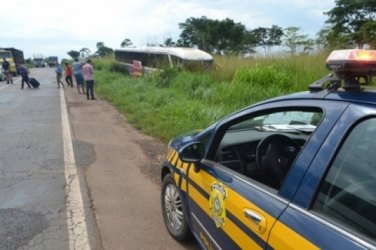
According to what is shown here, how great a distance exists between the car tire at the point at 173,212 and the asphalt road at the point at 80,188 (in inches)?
4.3

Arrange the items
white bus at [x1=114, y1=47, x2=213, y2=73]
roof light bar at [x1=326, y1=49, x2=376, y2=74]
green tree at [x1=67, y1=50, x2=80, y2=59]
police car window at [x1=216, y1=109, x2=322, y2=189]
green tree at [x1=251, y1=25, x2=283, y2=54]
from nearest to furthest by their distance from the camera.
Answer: roof light bar at [x1=326, y1=49, x2=376, y2=74], police car window at [x1=216, y1=109, x2=322, y2=189], white bus at [x1=114, y1=47, x2=213, y2=73], green tree at [x1=251, y1=25, x2=283, y2=54], green tree at [x1=67, y1=50, x2=80, y2=59]

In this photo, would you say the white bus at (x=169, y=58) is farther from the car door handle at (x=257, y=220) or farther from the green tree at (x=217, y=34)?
the green tree at (x=217, y=34)

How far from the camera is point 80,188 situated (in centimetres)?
539

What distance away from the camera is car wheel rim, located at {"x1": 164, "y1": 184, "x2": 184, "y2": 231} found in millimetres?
3738

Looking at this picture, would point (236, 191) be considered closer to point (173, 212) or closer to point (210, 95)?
point (173, 212)

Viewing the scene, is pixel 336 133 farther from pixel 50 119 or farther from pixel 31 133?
pixel 50 119

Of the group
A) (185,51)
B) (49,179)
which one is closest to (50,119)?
(49,179)

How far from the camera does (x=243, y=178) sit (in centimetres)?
252

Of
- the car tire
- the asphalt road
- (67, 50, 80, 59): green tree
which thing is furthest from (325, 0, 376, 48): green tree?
(67, 50, 80, 59): green tree

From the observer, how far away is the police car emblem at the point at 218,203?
2.58 metres

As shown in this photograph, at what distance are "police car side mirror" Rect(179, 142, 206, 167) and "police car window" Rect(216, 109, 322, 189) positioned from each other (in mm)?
135

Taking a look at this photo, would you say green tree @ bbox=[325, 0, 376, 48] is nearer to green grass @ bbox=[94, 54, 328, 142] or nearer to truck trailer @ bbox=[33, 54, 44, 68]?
green grass @ bbox=[94, 54, 328, 142]

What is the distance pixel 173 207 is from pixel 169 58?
19.3 metres

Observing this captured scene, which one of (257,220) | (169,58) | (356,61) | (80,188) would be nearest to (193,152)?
(257,220)
